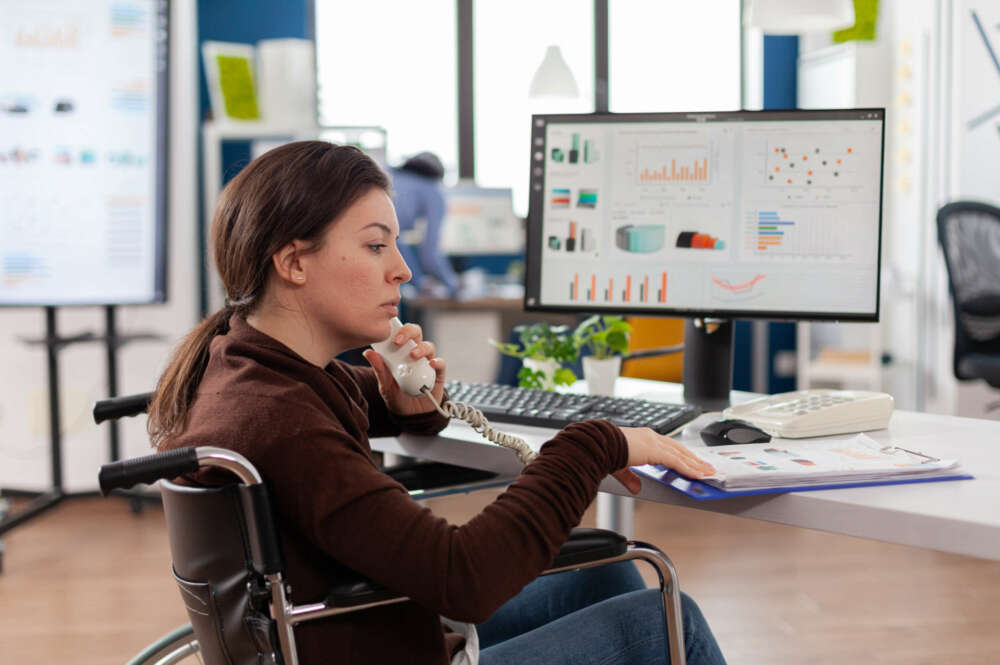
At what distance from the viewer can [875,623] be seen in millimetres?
2449

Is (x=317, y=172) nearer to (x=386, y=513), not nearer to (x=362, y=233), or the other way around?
(x=362, y=233)

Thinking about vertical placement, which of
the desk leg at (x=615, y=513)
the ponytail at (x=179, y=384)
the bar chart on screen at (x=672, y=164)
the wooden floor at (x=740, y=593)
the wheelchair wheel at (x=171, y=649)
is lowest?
the wooden floor at (x=740, y=593)

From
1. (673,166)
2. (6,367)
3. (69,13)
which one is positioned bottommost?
(6,367)

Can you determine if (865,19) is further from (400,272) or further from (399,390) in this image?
(400,272)

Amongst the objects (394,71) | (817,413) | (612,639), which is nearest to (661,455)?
(612,639)

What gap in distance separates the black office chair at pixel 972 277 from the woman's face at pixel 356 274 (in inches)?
119

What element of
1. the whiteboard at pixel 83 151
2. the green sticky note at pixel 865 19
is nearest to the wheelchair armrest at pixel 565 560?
the whiteboard at pixel 83 151

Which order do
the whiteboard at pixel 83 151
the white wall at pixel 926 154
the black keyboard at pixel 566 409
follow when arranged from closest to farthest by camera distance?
the black keyboard at pixel 566 409, the whiteboard at pixel 83 151, the white wall at pixel 926 154

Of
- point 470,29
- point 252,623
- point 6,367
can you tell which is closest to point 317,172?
point 252,623

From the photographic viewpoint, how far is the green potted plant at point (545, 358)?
5.68 ft

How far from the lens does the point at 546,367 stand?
1.75m

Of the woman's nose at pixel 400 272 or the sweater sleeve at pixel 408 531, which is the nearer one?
the sweater sleeve at pixel 408 531

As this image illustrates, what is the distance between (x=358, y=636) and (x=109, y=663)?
1.60m

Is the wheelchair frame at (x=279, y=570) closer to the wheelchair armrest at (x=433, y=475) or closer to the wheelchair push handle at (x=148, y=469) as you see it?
the wheelchair push handle at (x=148, y=469)
